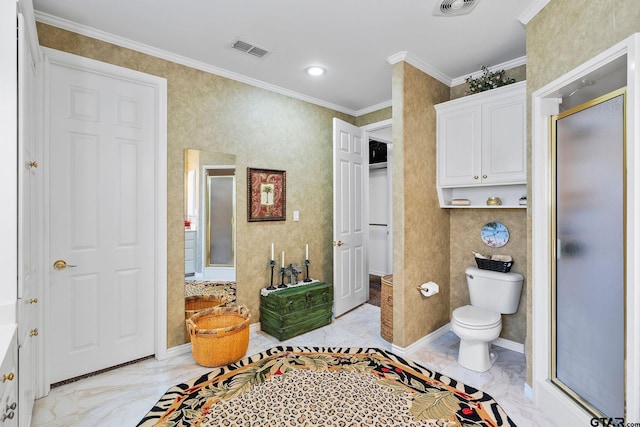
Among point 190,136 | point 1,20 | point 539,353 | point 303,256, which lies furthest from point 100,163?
point 539,353

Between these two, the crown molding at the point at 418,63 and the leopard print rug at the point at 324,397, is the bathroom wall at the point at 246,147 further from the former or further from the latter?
the crown molding at the point at 418,63

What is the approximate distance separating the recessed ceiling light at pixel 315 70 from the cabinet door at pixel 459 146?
1180 millimetres

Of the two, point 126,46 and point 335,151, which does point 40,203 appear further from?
point 335,151

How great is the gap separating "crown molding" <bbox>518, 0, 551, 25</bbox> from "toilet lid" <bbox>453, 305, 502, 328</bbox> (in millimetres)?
2133

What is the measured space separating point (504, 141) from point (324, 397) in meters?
2.40

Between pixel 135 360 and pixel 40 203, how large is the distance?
139 cm

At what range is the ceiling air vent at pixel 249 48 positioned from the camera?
2.57 m

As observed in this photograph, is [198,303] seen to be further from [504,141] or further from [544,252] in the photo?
[504,141]

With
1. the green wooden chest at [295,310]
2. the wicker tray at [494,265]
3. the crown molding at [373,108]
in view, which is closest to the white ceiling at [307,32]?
the crown molding at [373,108]

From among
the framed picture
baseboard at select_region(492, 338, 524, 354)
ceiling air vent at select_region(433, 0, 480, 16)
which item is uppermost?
ceiling air vent at select_region(433, 0, 480, 16)

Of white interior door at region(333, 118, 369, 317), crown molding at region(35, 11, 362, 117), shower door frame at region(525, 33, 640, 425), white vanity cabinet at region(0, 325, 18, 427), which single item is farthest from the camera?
white interior door at region(333, 118, 369, 317)

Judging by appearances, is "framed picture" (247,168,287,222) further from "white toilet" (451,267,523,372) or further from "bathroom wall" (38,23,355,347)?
"white toilet" (451,267,523,372)

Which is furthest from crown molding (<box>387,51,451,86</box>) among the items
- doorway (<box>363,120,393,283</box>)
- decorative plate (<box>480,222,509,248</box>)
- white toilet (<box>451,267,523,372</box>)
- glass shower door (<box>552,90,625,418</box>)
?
doorway (<box>363,120,393,283</box>)

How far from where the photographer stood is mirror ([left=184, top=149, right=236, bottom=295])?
2863 millimetres
